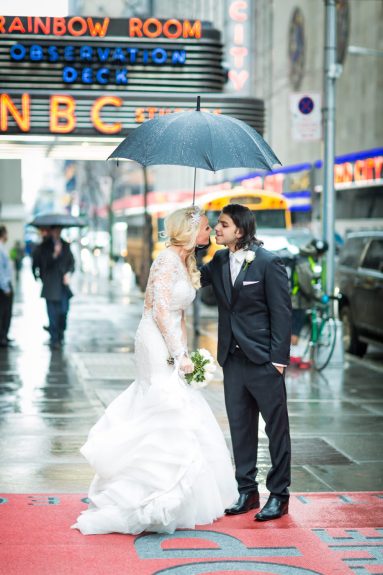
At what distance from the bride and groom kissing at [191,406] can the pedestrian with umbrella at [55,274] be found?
10.6 metres

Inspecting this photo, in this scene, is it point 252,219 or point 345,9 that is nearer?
point 252,219

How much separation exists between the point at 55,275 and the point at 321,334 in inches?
190

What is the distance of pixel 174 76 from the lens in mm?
16281

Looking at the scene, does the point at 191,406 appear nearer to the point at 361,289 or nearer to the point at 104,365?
the point at 104,365

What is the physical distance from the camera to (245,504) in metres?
7.20

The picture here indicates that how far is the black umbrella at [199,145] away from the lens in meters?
7.04

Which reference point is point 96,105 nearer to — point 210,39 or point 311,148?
point 210,39

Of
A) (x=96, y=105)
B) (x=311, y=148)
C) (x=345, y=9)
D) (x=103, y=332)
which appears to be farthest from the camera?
(x=311, y=148)

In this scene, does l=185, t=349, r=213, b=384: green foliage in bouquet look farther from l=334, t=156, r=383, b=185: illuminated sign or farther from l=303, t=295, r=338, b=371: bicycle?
l=334, t=156, r=383, b=185: illuminated sign

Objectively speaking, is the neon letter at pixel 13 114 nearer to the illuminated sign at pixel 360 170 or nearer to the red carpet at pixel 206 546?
the red carpet at pixel 206 546

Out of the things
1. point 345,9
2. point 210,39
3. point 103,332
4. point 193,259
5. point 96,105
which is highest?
point 345,9

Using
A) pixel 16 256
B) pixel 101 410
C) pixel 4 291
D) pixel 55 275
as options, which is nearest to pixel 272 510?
pixel 101 410

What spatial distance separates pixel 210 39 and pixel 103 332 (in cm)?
645

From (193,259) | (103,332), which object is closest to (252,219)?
(193,259)
